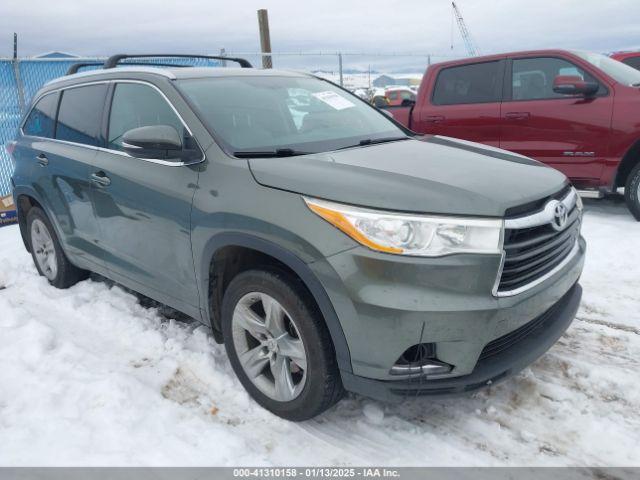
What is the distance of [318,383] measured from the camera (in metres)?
2.34

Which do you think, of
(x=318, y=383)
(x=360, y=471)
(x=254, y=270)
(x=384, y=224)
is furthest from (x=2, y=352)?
(x=384, y=224)

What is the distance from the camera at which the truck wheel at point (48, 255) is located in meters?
4.29

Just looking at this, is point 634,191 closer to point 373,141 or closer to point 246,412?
point 373,141

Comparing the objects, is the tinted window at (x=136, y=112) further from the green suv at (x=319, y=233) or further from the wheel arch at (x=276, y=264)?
the wheel arch at (x=276, y=264)

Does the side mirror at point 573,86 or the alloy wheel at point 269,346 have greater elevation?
the side mirror at point 573,86

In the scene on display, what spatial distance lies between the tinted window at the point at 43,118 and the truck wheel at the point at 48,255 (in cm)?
67

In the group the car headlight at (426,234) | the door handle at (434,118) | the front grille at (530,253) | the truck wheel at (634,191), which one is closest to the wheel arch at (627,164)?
the truck wheel at (634,191)

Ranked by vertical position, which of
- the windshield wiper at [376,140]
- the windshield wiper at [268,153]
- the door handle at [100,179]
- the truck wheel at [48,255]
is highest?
the windshield wiper at [268,153]

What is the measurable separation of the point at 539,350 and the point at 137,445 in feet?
6.32

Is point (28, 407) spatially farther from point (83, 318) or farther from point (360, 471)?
point (360, 471)

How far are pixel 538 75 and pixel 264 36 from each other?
7.34 m

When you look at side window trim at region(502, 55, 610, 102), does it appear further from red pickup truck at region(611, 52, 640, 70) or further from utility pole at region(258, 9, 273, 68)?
utility pole at region(258, 9, 273, 68)

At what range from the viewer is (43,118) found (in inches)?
170

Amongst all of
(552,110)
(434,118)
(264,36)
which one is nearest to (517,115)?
(552,110)
